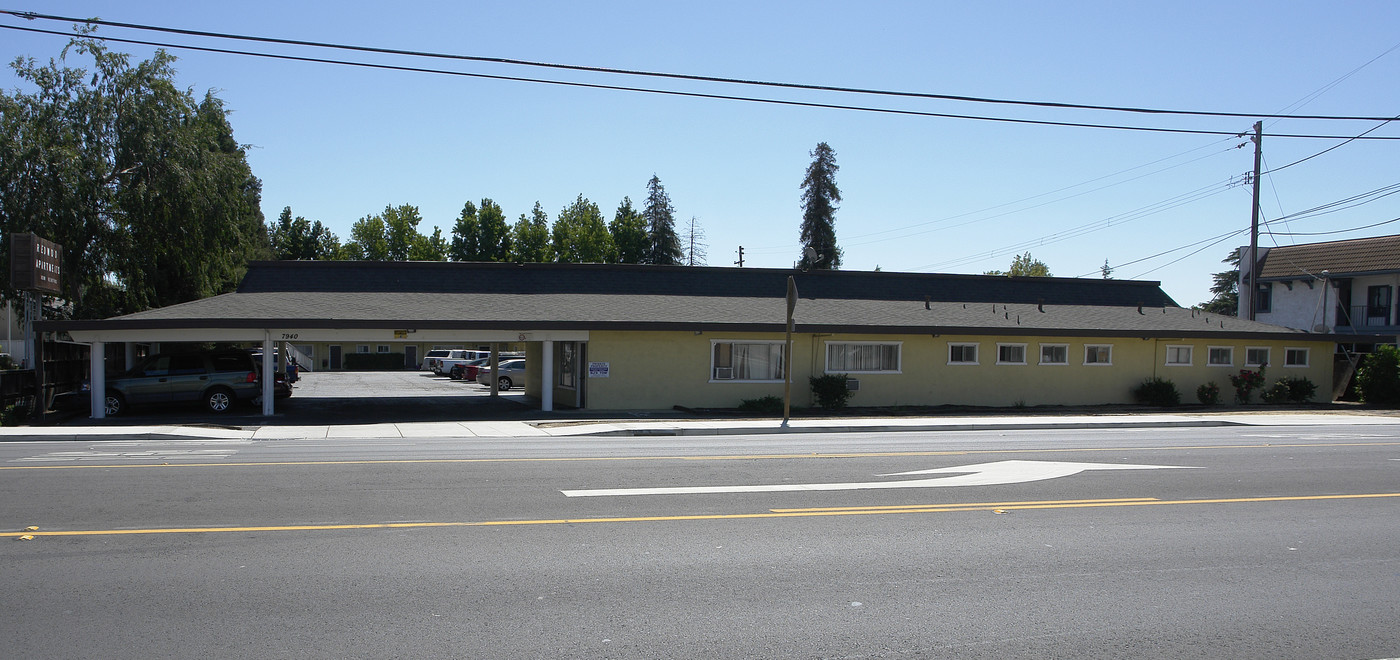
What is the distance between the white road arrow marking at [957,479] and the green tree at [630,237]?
72.2m

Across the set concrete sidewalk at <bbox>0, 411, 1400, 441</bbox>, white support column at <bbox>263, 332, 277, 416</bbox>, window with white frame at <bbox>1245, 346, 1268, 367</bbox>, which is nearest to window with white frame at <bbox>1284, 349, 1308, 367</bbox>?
window with white frame at <bbox>1245, 346, 1268, 367</bbox>

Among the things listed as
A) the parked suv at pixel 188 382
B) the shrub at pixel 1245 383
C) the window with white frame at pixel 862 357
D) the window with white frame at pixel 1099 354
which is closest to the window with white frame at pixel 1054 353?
the window with white frame at pixel 1099 354

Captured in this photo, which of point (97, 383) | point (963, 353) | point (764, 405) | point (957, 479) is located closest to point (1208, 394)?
point (963, 353)

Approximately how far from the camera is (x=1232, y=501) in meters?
10.2

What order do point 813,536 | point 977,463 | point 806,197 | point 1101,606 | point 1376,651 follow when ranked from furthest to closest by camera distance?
point 806,197, point 977,463, point 813,536, point 1101,606, point 1376,651

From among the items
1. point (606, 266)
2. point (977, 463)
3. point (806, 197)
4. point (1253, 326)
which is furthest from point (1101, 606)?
point (806, 197)

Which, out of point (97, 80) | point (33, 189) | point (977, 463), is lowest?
point (977, 463)

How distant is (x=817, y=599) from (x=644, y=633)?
1.35 m

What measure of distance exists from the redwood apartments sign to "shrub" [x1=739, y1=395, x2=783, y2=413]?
56.2ft

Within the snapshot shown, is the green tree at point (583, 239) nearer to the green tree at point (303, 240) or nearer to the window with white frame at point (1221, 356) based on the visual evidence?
the green tree at point (303, 240)

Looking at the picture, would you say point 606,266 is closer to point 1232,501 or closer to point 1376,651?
point 1232,501

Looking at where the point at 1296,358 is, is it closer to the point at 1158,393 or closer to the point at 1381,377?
the point at 1381,377

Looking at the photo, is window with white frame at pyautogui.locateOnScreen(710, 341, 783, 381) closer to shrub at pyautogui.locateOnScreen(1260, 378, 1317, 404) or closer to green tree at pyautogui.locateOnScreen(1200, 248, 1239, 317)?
shrub at pyautogui.locateOnScreen(1260, 378, 1317, 404)

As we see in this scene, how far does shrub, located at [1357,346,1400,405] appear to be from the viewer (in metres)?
29.7
